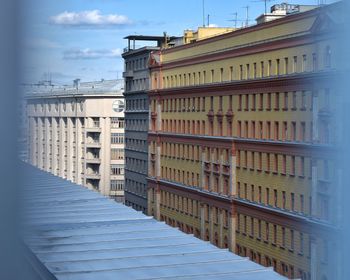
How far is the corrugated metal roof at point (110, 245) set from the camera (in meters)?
1.03

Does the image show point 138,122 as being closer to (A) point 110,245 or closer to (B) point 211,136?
(B) point 211,136

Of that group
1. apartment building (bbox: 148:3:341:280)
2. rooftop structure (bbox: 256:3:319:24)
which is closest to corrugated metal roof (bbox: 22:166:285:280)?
rooftop structure (bbox: 256:3:319:24)

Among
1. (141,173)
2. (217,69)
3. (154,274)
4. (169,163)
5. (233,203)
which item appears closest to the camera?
(154,274)

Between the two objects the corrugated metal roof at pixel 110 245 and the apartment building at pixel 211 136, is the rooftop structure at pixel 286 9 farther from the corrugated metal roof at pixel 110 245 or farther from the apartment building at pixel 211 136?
the apartment building at pixel 211 136

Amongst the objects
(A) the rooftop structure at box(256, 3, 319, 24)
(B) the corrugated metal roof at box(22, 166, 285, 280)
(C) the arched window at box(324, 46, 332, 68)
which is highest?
(A) the rooftop structure at box(256, 3, 319, 24)

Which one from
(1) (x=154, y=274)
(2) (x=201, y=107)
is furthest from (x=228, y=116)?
(1) (x=154, y=274)

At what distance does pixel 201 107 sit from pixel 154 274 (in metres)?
6.73

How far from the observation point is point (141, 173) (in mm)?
8531

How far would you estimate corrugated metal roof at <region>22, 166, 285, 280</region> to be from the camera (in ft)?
3.36

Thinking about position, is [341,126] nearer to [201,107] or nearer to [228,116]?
[228,116]

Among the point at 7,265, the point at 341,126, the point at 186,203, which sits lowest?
the point at 186,203

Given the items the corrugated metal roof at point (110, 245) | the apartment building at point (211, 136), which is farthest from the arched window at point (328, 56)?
the apartment building at point (211, 136)

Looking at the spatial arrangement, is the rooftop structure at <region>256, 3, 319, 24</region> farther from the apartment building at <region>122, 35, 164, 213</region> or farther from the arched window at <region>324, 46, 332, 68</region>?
the apartment building at <region>122, 35, 164, 213</region>

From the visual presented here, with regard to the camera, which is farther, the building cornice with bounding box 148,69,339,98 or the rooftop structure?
the rooftop structure
